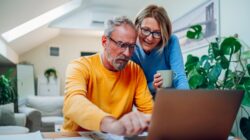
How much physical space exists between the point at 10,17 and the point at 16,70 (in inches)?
96.8

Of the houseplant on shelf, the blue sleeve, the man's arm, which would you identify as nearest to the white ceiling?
the houseplant on shelf

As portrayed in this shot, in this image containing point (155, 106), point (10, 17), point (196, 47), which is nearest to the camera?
point (155, 106)

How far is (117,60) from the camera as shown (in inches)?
47.1

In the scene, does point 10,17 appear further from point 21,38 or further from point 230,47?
point 230,47

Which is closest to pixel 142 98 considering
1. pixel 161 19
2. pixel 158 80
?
pixel 158 80

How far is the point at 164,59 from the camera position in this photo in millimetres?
1588

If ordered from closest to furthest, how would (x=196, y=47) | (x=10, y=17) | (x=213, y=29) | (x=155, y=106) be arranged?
(x=155, y=106)
(x=213, y=29)
(x=196, y=47)
(x=10, y=17)

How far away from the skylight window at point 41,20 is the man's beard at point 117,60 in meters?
4.20

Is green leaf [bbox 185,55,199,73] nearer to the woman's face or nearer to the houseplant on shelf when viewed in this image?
the houseplant on shelf

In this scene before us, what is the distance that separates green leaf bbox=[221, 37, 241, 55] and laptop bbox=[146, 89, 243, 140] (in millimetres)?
1582

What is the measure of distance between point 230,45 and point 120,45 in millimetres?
1359

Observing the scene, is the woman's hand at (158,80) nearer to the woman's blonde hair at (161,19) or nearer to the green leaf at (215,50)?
the woman's blonde hair at (161,19)

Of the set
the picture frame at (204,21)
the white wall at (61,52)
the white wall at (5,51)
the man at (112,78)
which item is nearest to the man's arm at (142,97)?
the man at (112,78)

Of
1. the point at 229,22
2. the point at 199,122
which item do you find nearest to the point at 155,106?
the point at 199,122
